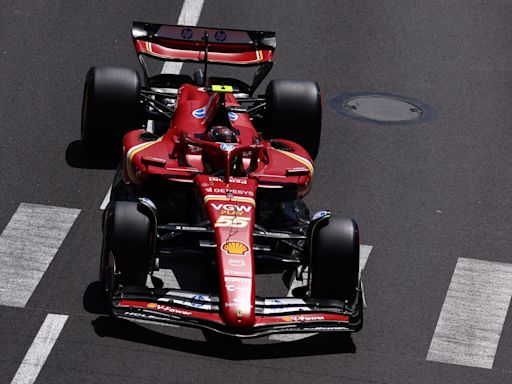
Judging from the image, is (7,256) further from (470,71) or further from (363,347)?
(470,71)

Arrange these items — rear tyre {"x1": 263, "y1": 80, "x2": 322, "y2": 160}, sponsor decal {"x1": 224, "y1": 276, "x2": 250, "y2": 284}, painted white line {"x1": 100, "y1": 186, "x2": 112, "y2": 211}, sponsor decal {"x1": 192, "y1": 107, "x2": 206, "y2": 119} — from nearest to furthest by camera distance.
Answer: sponsor decal {"x1": 224, "y1": 276, "x2": 250, "y2": 284}
sponsor decal {"x1": 192, "y1": 107, "x2": 206, "y2": 119}
painted white line {"x1": 100, "y1": 186, "x2": 112, "y2": 211}
rear tyre {"x1": 263, "y1": 80, "x2": 322, "y2": 160}

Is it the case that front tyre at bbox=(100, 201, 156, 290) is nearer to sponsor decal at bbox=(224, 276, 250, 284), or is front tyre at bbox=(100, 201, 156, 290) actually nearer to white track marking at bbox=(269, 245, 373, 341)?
sponsor decal at bbox=(224, 276, 250, 284)

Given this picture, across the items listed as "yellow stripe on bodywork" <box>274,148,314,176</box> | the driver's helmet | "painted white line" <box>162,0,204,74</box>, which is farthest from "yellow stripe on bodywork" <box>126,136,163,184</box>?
"painted white line" <box>162,0,204,74</box>

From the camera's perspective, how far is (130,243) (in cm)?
1348

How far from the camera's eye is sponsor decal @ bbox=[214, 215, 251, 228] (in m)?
13.7

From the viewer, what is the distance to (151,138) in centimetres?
1545

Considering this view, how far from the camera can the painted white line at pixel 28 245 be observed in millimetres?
14266

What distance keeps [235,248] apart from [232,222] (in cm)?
36

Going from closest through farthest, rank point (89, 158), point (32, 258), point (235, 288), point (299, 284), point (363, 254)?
point (235, 288)
point (299, 284)
point (32, 258)
point (363, 254)
point (89, 158)

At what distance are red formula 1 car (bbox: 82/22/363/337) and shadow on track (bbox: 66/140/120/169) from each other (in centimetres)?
12

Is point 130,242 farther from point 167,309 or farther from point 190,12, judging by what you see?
point 190,12

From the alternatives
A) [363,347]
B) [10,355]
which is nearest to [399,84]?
[363,347]

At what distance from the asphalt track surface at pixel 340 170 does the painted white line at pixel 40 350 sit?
71 millimetres

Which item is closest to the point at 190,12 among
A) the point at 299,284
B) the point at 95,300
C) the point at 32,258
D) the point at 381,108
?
the point at 381,108
